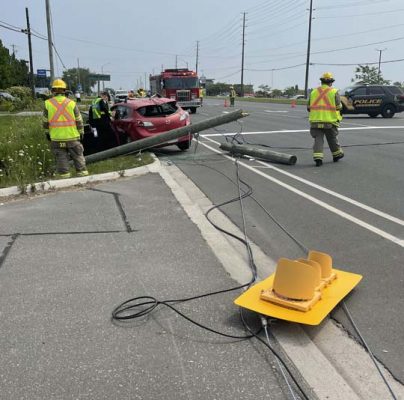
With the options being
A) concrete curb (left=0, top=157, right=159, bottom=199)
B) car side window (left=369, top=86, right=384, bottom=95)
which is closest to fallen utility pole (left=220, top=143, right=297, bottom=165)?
concrete curb (left=0, top=157, right=159, bottom=199)

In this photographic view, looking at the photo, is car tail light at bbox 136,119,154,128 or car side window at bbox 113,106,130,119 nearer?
car tail light at bbox 136,119,154,128

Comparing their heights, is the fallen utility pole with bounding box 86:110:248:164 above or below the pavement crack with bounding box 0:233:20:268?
above

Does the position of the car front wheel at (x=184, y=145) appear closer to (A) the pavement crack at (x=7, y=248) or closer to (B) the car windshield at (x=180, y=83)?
(A) the pavement crack at (x=7, y=248)

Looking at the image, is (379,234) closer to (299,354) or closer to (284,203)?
(284,203)

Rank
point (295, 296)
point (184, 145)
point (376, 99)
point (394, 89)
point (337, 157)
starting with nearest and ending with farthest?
point (295, 296) < point (337, 157) < point (184, 145) < point (376, 99) < point (394, 89)

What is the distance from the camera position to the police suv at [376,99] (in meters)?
25.0

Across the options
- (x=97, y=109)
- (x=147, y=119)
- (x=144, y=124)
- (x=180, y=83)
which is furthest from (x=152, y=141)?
(x=180, y=83)

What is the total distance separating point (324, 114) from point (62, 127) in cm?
546

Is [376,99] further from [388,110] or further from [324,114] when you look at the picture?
[324,114]

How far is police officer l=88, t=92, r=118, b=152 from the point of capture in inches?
488

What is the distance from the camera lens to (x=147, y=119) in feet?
40.3

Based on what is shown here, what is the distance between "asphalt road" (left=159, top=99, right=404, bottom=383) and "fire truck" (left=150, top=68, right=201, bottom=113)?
23.3 meters

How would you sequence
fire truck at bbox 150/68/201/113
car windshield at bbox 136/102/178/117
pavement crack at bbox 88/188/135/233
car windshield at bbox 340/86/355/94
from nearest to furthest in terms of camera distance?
pavement crack at bbox 88/188/135/233 → car windshield at bbox 136/102/178/117 → car windshield at bbox 340/86/355/94 → fire truck at bbox 150/68/201/113

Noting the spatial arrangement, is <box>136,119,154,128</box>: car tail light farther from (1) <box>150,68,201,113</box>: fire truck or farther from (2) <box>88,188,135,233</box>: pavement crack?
(1) <box>150,68,201,113</box>: fire truck
